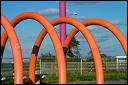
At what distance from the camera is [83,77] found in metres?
27.6

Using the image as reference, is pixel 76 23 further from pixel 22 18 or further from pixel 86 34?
pixel 22 18

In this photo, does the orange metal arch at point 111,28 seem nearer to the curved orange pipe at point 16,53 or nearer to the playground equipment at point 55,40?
the playground equipment at point 55,40

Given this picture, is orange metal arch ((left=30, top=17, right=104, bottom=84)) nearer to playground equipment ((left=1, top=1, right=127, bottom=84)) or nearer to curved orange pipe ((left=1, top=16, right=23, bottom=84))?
playground equipment ((left=1, top=1, right=127, bottom=84))

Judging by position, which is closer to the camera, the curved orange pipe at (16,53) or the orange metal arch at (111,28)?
the curved orange pipe at (16,53)

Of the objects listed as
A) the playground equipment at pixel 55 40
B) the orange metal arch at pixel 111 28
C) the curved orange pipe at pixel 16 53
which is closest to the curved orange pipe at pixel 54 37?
the playground equipment at pixel 55 40

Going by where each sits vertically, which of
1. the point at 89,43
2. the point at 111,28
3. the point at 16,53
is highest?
the point at 111,28

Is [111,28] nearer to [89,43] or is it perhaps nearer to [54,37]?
[89,43]

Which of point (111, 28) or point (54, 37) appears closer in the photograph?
point (54, 37)

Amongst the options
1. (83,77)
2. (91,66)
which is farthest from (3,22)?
(91,66)

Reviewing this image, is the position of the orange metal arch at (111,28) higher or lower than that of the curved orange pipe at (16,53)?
higher

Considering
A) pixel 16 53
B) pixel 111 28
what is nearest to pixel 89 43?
pixel 111 28

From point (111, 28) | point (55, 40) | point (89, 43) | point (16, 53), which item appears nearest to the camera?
point (16, 53)

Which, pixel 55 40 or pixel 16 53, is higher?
pixel 55 40

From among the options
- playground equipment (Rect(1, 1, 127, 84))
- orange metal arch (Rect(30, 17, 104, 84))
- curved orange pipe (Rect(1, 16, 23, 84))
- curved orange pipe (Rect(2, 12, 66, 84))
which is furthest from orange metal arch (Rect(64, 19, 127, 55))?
curved orange pipe (Rect(1, 16, 23, 84))
